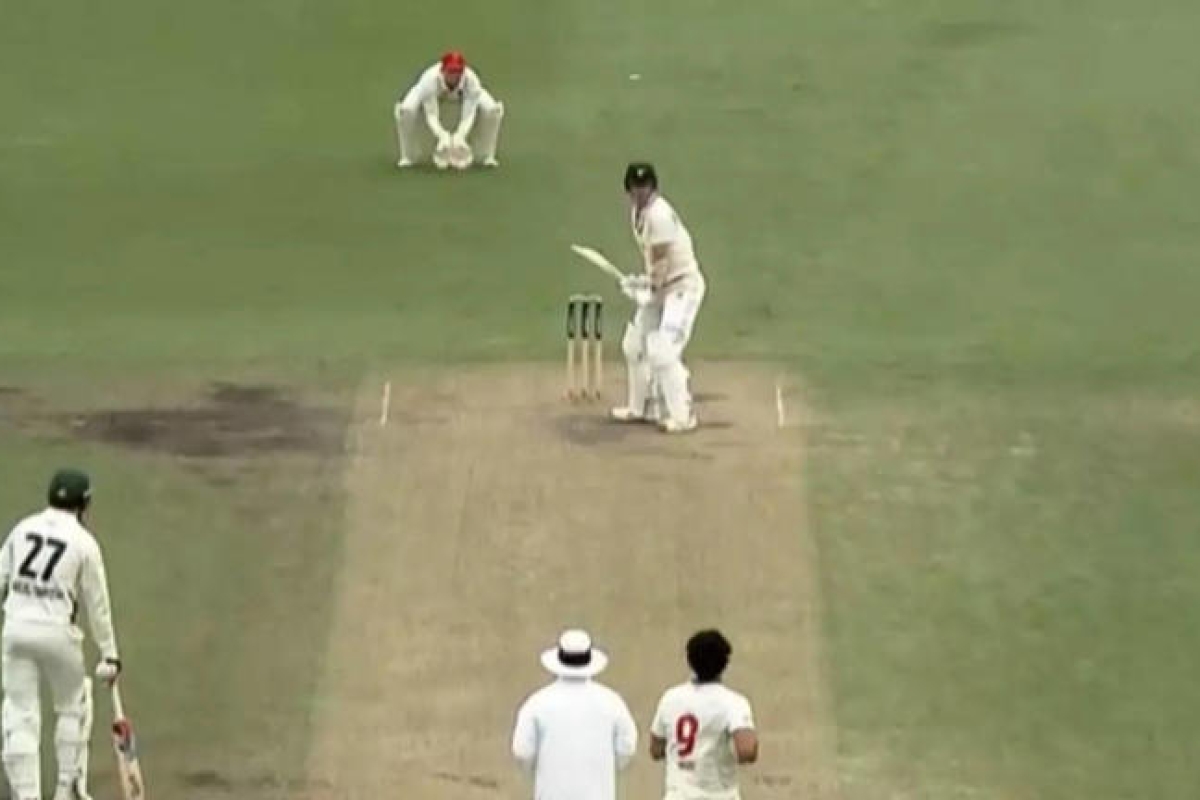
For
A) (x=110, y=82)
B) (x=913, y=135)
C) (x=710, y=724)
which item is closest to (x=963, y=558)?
(x=710, y=724)

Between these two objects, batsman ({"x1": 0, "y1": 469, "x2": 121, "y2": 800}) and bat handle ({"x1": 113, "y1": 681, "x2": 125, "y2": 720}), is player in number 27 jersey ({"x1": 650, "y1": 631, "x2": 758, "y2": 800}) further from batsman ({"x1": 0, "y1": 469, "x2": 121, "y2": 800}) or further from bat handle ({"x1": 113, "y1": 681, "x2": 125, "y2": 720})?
bat handle ({"x1": 113, "y1": 681, "x2": 125, "y2": 720})

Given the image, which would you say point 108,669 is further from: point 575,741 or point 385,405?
point 385,405

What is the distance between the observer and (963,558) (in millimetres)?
21234

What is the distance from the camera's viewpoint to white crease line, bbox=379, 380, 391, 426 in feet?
78.3

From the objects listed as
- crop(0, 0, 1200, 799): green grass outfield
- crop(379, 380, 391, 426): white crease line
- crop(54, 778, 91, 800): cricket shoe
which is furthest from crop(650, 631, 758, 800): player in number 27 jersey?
crop(379, 380, 391, 426): white crease line

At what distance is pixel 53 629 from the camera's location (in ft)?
55.3

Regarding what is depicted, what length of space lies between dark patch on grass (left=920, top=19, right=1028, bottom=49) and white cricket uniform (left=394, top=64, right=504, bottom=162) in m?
5.93

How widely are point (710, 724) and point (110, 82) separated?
20.4 m

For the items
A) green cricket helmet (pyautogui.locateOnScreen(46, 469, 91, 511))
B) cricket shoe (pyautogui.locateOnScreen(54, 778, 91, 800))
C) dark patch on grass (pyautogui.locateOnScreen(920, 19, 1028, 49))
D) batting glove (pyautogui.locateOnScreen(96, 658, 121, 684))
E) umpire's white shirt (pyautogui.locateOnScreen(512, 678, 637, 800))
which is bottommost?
umpire's white shirt (pyautogui.locateOnScreen(512, 678, 637, 800))

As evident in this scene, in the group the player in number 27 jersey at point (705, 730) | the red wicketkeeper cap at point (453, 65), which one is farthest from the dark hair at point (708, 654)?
the red wicketkeeper cap at point (453, 65)

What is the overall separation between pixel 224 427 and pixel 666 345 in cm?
347

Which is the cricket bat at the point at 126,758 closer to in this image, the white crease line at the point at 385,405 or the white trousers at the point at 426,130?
the white crease line at the point at 385,405

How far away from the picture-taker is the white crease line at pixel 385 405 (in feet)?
78.3

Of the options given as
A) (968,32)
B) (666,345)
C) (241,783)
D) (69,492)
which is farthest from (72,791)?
(968,32)
